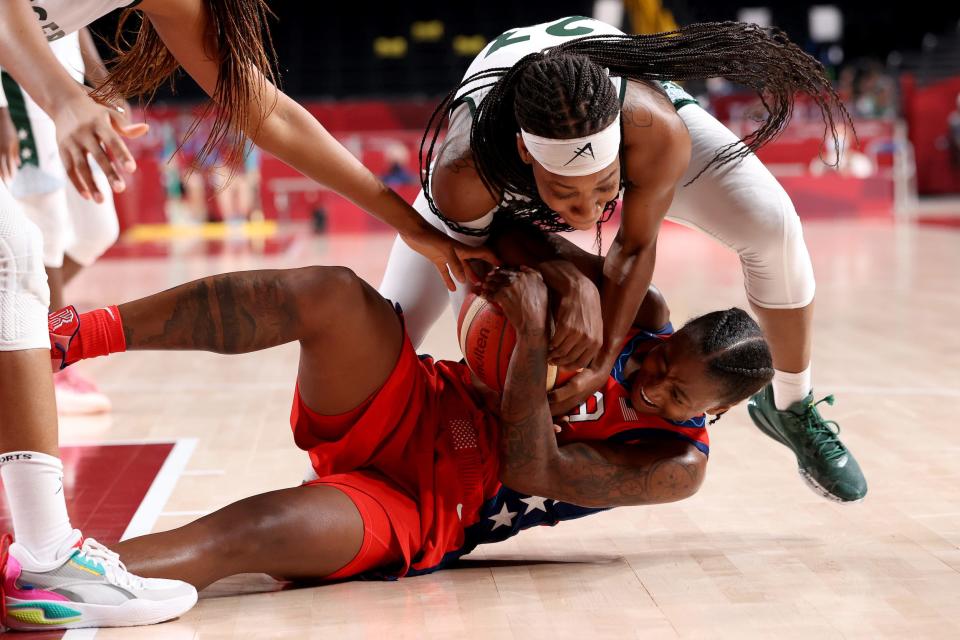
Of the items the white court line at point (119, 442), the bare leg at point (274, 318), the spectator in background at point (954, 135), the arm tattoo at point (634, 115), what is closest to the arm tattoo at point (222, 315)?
the bare leg at point (274, 318)

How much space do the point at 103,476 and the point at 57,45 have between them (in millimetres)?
1683

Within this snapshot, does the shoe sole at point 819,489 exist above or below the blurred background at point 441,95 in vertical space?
above

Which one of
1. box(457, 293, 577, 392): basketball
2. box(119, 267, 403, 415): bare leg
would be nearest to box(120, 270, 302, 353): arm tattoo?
box(119, 267, 403, 415): bare leg

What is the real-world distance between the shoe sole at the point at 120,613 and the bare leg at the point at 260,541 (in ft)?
0.21

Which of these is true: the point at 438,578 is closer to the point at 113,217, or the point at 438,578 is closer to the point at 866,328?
the point at 113,217

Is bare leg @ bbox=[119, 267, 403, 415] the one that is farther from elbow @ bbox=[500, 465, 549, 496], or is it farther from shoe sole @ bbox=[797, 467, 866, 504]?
shoe sole @ bbox=[797, 467, 866, 504]

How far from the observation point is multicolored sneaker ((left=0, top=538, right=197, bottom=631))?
2.17 meters

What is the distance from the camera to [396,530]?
247 centimetres

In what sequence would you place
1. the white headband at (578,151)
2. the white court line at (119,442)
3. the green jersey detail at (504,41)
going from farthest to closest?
the white court line at (119,442) → the green jersey detail at (504,41) → the white headband at (578,151)

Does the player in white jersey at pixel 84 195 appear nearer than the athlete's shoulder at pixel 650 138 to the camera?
Yes

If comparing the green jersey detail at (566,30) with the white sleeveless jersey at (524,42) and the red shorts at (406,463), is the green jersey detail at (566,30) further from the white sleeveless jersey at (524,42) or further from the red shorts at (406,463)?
the red shorts at (406,463)

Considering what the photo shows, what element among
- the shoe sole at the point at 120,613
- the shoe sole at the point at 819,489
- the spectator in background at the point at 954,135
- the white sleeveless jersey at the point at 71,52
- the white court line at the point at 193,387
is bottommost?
the spectator in background at the point at 954,135

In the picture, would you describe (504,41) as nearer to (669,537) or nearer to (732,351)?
(732,351)

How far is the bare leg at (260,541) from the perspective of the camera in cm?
230
